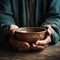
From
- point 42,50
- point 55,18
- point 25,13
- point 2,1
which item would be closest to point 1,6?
point 2,1

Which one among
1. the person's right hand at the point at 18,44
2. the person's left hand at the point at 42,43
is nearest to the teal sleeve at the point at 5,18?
the person's right hand at the point at 18,44

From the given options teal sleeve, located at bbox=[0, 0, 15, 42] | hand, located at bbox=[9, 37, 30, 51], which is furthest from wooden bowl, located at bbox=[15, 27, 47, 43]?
teal sleeve, located at bbox=[0, 0, 15, 42]

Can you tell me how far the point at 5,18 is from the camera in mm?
1490

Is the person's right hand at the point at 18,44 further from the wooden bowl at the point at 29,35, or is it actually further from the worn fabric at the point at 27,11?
the worn fabric at the point at 27,11

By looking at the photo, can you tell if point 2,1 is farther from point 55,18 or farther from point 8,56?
point 8,56

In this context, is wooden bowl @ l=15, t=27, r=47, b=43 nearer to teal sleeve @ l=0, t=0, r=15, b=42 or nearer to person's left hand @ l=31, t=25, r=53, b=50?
person's left hand @ l=31, t=25, r=53, b=50

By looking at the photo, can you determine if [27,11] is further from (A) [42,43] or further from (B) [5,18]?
(A) [42,43]

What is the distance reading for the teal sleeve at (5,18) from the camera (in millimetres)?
1404

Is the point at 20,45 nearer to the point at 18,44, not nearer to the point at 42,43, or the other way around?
the point at 18,44

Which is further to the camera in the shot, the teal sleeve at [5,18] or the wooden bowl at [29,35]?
the teal sleeve at [5,18]

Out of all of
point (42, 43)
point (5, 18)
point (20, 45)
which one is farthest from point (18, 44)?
point (5, 18)

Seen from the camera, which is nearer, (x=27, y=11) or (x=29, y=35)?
(x=29, y=35)

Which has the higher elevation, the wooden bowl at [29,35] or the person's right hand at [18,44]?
the wooden bowl at [29,35]

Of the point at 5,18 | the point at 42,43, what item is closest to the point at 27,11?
the point at 5,18
